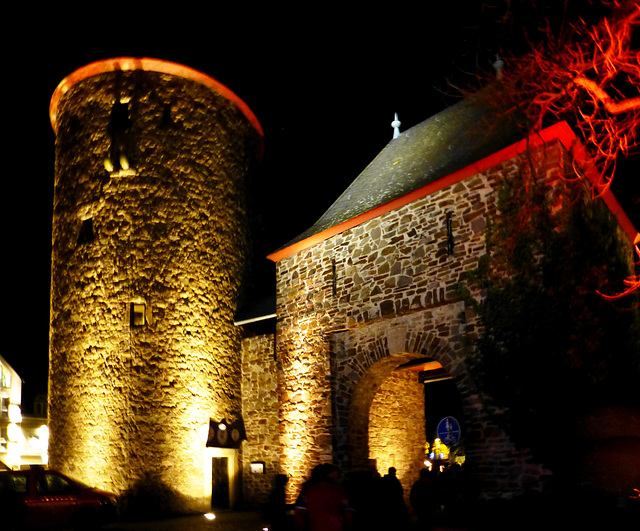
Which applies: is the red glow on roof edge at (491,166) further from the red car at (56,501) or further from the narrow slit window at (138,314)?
the red car at (56,501)

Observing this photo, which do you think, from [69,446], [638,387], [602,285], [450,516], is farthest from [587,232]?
[69,446]

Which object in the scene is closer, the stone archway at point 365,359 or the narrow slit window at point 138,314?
the stone archway at point 365,359

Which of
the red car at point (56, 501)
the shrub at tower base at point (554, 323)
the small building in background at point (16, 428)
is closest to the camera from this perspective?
the shrub at tower base at point (554, 323)

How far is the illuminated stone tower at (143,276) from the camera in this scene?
567 inches

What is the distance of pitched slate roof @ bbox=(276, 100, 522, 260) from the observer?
38.9 feet

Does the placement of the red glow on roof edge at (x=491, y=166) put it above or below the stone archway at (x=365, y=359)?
above

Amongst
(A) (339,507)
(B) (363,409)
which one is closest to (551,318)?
(B) (363,409)

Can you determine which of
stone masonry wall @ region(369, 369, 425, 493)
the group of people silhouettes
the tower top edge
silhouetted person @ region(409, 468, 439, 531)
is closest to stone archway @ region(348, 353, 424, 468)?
stone masonry wall @ region(369, 369, 425, 493)

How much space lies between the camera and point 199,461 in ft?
48.4

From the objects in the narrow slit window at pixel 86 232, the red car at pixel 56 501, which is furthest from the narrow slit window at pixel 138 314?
the red car at pixel 56 501

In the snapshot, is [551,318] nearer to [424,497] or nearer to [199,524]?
[424,497]

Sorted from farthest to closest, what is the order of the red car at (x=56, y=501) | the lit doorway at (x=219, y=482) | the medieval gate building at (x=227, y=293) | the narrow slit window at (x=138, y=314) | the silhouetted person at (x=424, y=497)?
the lit doorway at (x=219, y=482) < the narrow slit window at (x=138, y=314) < the medieval gate building at (x=227, y=293) < the red car at (x=56, y=501) < the silhouetted person at (x=424, y=497)

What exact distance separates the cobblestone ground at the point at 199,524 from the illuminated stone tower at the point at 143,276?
91cm

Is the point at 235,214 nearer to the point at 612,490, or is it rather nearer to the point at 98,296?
the point at 98,296
